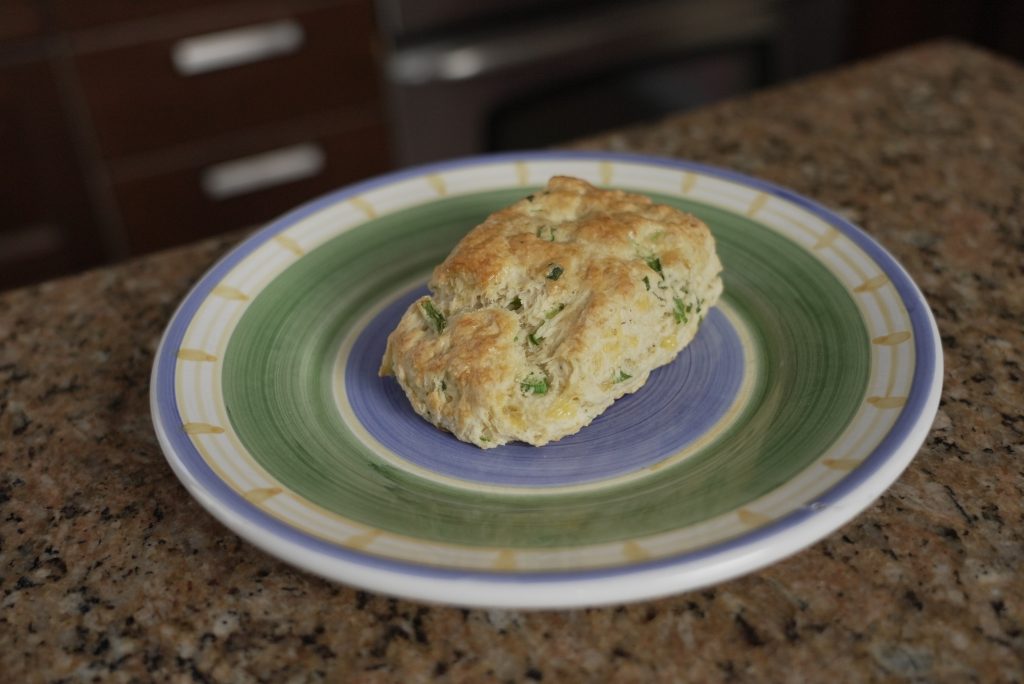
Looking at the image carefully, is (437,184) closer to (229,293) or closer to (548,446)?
(229,293)

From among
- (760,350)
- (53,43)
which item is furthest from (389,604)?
(53,43)

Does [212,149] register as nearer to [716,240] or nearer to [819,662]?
[716,240]

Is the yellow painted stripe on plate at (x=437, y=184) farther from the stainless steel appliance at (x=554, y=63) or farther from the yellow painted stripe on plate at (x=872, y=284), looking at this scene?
the stainless steel appliance at (x=554, y=63)

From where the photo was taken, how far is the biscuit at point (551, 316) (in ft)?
2.61

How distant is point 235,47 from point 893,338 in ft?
5.72

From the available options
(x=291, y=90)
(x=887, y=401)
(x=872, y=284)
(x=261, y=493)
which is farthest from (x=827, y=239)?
(x=291, y=90)

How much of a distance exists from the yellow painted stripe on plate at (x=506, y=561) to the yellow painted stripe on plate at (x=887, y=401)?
0.99ft

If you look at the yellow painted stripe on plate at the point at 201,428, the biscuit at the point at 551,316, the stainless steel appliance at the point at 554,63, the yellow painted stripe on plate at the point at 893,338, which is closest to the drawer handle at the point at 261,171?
the stainless steel appliance at the point at 554,63

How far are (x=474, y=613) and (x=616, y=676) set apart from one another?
0.11 metres

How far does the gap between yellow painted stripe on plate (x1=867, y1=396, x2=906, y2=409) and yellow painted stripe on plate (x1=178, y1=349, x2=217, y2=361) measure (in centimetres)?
54

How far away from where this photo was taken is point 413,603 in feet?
2.35

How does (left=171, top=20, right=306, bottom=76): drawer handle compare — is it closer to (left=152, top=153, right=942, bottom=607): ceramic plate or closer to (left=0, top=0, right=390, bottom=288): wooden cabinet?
(left=0, top=0, right=390, bottom=288): wooden cabinet

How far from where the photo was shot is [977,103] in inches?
54.6

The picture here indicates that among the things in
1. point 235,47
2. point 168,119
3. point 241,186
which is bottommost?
point 241,186
